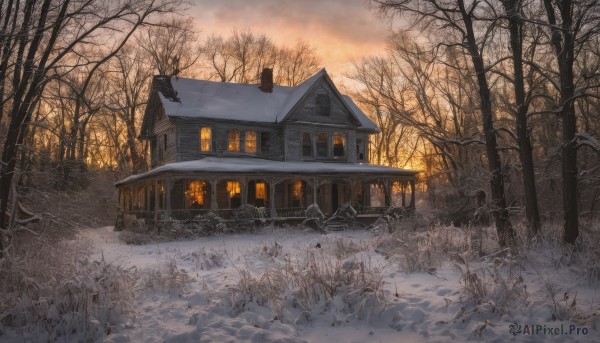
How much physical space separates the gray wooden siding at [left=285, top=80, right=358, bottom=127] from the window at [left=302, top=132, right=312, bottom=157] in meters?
1.01

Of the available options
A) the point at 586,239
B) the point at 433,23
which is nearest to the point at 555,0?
the point at 433,23

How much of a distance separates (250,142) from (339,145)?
241 inches

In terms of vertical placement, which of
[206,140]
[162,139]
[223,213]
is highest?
[162,139]

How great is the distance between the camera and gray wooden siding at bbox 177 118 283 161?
79.7ft

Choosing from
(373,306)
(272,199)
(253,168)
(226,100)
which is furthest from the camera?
(226,100)

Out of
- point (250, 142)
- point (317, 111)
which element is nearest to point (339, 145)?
point (317, 111)

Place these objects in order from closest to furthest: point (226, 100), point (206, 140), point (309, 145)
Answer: point (206, 140), point (226, 100), point (309, 145)

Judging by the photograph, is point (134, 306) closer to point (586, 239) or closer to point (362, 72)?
point (586, 239)

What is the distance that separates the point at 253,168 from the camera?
2206 cm

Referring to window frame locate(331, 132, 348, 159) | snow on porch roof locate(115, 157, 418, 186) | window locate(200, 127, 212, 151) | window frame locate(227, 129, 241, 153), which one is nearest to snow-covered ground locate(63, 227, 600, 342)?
snow on porch roof locate(115, 157, 418, 186)

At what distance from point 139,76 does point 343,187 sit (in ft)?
69.8

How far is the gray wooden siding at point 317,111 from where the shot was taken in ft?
87.8

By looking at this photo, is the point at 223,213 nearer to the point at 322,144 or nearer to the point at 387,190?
the point at 322,144

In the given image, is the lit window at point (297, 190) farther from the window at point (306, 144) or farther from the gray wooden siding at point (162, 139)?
the gray wooden siding at point (162, 139)
